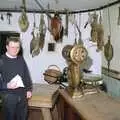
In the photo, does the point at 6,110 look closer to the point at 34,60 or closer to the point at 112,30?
the point at 112,30

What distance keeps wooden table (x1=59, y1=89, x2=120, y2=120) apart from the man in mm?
364

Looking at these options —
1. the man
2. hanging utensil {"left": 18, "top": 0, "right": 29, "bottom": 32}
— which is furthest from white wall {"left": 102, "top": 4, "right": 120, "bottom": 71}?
the man

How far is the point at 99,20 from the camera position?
4.44 metres

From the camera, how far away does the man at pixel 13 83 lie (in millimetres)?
2270

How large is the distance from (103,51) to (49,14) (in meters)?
1.14

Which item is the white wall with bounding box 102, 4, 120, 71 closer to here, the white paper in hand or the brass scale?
the brass scale

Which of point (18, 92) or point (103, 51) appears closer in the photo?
point (18, 92)

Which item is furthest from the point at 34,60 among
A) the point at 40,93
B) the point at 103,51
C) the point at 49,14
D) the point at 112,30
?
the point at 40,93

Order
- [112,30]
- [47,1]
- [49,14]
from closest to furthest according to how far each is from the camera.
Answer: [47,1]
[112,30]
[49,14]

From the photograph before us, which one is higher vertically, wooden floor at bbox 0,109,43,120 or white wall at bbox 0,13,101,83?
white wall at bbox 0,13,101,83

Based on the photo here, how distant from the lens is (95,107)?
179 centimetres

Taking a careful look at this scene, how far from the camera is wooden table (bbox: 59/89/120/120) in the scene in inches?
60.8

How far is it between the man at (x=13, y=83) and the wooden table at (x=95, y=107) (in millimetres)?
364

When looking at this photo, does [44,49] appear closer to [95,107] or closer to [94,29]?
[94,29]
